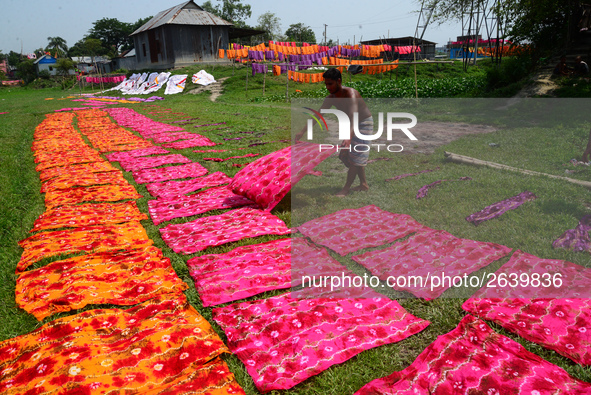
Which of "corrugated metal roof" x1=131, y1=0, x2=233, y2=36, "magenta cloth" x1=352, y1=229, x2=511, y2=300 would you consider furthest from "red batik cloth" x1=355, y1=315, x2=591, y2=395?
"corrugated metal roof" x1=131, y1=0, x2=233, y2=36

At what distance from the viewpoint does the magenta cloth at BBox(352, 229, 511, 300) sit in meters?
2.98

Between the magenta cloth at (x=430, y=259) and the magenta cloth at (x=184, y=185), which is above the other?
the magenta cloth at (x=184, y=185)

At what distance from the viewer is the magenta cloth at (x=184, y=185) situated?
525 centimetres

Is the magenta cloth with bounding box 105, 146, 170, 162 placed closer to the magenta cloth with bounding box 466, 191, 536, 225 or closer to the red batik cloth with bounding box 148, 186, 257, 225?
the red batik cloth with bounding box 148, 186, 257, 225

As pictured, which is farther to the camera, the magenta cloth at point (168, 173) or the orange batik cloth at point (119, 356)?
the magenta cloth at point (168, 173)

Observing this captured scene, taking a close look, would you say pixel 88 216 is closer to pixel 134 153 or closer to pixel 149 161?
pixel 149 161

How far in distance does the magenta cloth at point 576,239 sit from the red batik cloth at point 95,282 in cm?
343

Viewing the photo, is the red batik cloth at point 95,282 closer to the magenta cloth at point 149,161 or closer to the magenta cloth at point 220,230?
the magenta cloth at point 220,230

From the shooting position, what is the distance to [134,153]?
745 cm

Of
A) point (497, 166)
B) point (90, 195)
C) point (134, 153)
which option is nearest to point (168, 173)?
point (90, 195)

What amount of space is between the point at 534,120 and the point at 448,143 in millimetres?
3766

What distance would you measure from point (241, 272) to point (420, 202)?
8.79ft

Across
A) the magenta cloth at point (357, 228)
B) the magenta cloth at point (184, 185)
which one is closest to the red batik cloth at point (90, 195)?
the magenta cloth at point (184, 185)

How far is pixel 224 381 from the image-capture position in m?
2.02
